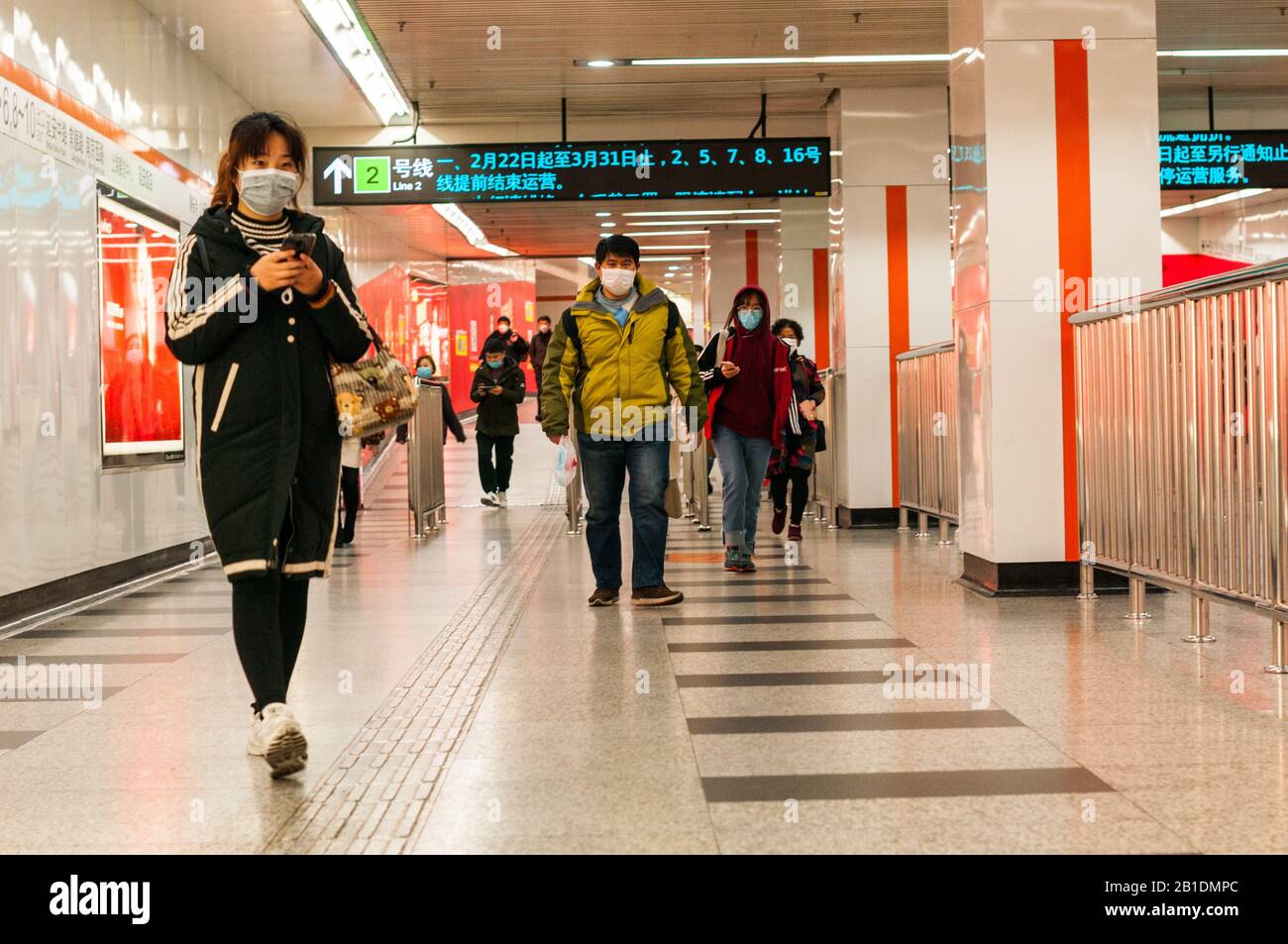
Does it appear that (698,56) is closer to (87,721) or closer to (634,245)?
(634,245)

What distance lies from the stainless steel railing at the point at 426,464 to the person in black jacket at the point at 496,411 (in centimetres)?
133

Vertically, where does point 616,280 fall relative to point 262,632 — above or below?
above

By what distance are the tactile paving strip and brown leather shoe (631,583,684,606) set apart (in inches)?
25.7

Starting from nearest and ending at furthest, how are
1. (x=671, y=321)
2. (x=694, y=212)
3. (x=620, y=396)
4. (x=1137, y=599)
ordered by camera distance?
(x=1137, y=599), (x=620, y=396), (x=671, y=321), (x=694, y=212)

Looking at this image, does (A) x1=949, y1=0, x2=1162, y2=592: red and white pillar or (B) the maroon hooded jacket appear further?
(B) the maroon hooded jacket

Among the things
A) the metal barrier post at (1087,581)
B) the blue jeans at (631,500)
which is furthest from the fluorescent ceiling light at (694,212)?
the metal barrier post at (1087,581)

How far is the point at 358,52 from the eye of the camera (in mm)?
11281

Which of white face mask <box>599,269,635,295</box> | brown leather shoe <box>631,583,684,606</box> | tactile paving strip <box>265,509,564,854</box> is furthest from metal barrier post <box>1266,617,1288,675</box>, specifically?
white face mask <box>599,269,635,295</box>

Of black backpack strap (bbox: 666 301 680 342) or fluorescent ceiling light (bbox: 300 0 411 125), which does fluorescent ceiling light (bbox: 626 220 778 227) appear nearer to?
fluorescent ceiling light (bbox: 300 0 411 125)

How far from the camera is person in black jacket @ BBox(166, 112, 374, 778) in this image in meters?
3.62

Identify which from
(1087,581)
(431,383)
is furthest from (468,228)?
(1087,581)

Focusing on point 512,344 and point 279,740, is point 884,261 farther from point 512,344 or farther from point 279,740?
point 279,740

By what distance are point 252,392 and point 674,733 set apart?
1551mm
